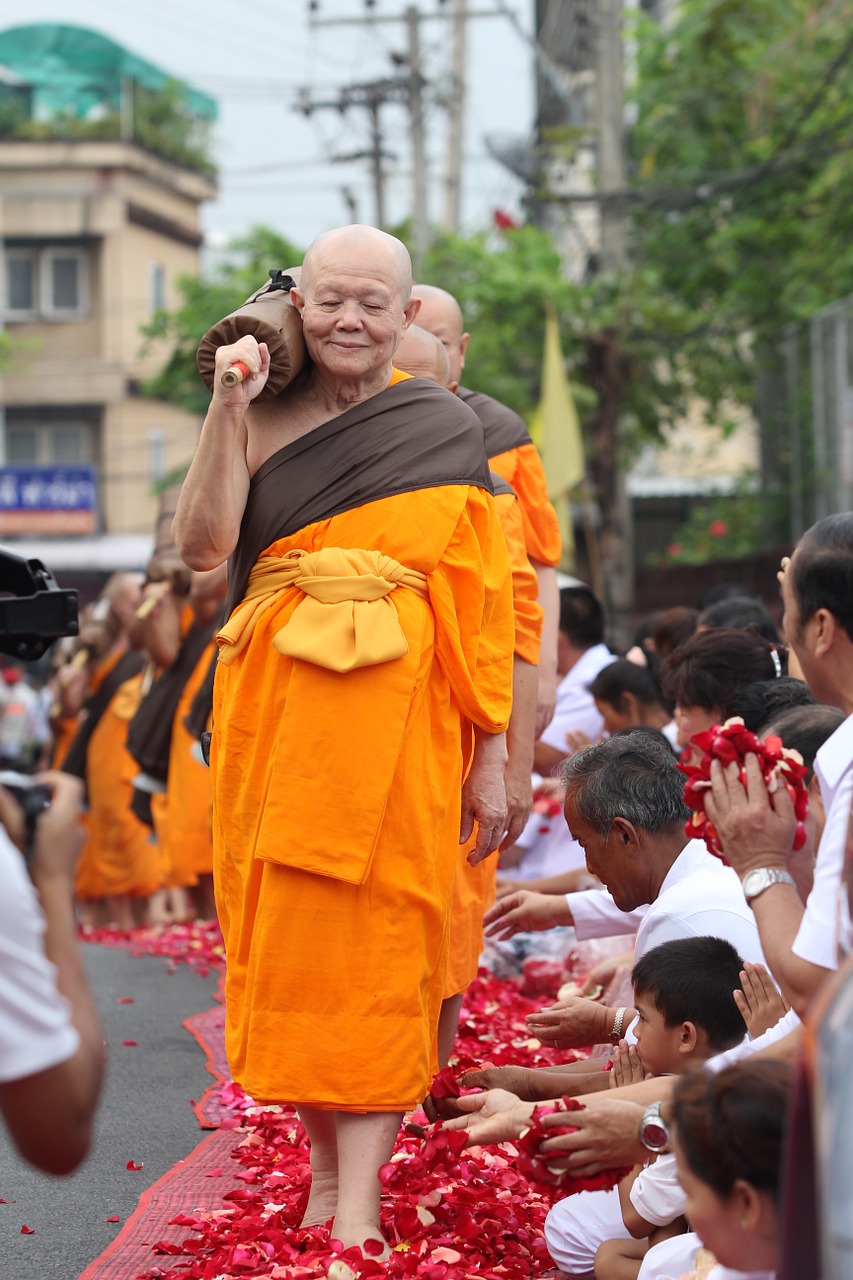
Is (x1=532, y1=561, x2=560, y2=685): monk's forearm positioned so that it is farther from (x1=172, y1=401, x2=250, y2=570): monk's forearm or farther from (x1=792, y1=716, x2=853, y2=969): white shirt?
(x1=792, y1=716, x2=853, y2=969): white shirt

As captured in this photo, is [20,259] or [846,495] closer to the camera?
[846,495]

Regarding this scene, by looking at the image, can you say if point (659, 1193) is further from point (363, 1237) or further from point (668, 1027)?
point (363, 1237)

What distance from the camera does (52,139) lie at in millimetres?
36375

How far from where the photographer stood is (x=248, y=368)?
3.39 m

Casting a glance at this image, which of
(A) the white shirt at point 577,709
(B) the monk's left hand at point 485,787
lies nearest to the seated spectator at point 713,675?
(B) the monk's left hand at point 485,787

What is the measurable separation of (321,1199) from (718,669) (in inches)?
74.1

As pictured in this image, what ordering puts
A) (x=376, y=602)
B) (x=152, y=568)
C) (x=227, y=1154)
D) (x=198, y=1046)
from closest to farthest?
(x=376, y=602) < (x=227, y=1154) < (x=198, y=1046) < (x=152, y=568)

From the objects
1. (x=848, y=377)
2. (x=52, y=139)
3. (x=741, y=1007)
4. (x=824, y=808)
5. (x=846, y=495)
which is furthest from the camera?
(x=52, y=139)

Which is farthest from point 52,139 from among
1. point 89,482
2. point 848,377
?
point 848,377

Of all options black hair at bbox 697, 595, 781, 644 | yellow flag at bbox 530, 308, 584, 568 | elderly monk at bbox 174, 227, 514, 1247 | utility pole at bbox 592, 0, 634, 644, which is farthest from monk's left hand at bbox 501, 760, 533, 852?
utility pole at bbox 592, 0, 634, 644

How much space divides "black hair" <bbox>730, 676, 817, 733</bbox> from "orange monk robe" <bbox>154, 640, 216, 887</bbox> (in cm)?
471

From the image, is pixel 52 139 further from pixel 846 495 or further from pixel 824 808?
pixel 824 808

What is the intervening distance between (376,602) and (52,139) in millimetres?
35612

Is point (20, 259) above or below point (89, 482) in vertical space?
above
